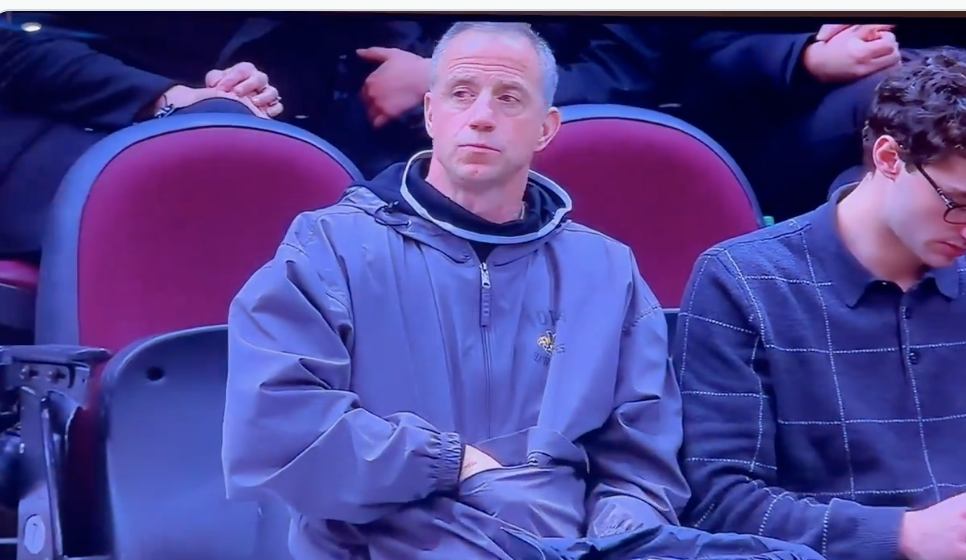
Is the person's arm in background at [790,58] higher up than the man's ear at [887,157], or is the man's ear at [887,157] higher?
the person's arm in background at [790,58]

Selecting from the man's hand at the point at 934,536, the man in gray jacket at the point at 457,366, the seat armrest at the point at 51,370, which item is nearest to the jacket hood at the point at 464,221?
the man in gray jacket at the point at 457,366

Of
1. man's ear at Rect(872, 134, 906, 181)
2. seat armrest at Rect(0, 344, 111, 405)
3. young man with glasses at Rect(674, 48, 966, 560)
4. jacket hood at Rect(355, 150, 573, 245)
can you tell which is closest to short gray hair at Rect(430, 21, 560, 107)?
jacket hood at Rect(355, 150, 573, 245)

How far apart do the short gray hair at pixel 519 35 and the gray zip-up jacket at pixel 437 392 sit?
230mm

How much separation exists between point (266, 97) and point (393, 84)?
0.64 feet

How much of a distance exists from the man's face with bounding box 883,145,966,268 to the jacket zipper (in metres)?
0.59

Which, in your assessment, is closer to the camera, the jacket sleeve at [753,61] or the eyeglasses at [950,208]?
the eyeglasses at [950,208]

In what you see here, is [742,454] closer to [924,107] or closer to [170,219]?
[924,107]

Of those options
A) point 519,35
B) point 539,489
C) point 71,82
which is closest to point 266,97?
point 71,82

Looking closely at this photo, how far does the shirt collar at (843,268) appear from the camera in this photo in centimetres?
152

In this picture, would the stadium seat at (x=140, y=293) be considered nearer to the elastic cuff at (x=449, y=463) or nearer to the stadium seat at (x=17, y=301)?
the stadium seat at (x=17, y=301)

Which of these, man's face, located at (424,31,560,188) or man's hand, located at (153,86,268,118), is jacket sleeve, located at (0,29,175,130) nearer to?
man's hand, located at (153,86,268,118)

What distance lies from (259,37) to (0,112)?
0.40 meters

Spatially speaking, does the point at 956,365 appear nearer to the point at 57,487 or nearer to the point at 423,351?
the point at 423,351

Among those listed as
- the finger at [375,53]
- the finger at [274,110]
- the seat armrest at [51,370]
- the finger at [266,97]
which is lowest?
the seat armrest at [51,370]
